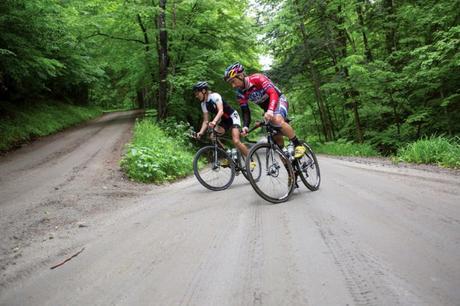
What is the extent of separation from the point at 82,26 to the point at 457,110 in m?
16.2

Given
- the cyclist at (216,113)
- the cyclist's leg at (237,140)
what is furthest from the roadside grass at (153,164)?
the cyclist's leg at (237,140)

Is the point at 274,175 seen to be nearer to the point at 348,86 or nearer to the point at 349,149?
the point at 348,86

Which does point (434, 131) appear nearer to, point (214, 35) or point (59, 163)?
point (214, 35)

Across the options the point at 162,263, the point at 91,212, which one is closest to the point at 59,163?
the point at 91,212

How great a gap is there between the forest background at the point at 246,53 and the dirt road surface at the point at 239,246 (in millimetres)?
8062

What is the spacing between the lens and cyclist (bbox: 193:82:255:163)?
7000 mm

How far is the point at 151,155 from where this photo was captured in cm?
884

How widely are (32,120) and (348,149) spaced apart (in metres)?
16.1

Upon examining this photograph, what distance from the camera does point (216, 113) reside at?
285 inches

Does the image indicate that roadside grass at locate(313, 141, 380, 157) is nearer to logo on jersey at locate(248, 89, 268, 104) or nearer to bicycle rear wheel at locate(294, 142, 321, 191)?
bicycle rear wheel at locate(294, 142, 321, 191)

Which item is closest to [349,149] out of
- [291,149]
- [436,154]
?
[436,154]

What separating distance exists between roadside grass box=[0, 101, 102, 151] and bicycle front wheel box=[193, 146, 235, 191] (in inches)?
372

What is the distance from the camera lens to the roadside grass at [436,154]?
8008 mm

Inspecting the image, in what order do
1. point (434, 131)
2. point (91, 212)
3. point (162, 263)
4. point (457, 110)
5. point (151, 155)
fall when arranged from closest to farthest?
point (162, 263) < point (91, 212) < point (151, 155) < point (457, 110) < point (434, 131)
